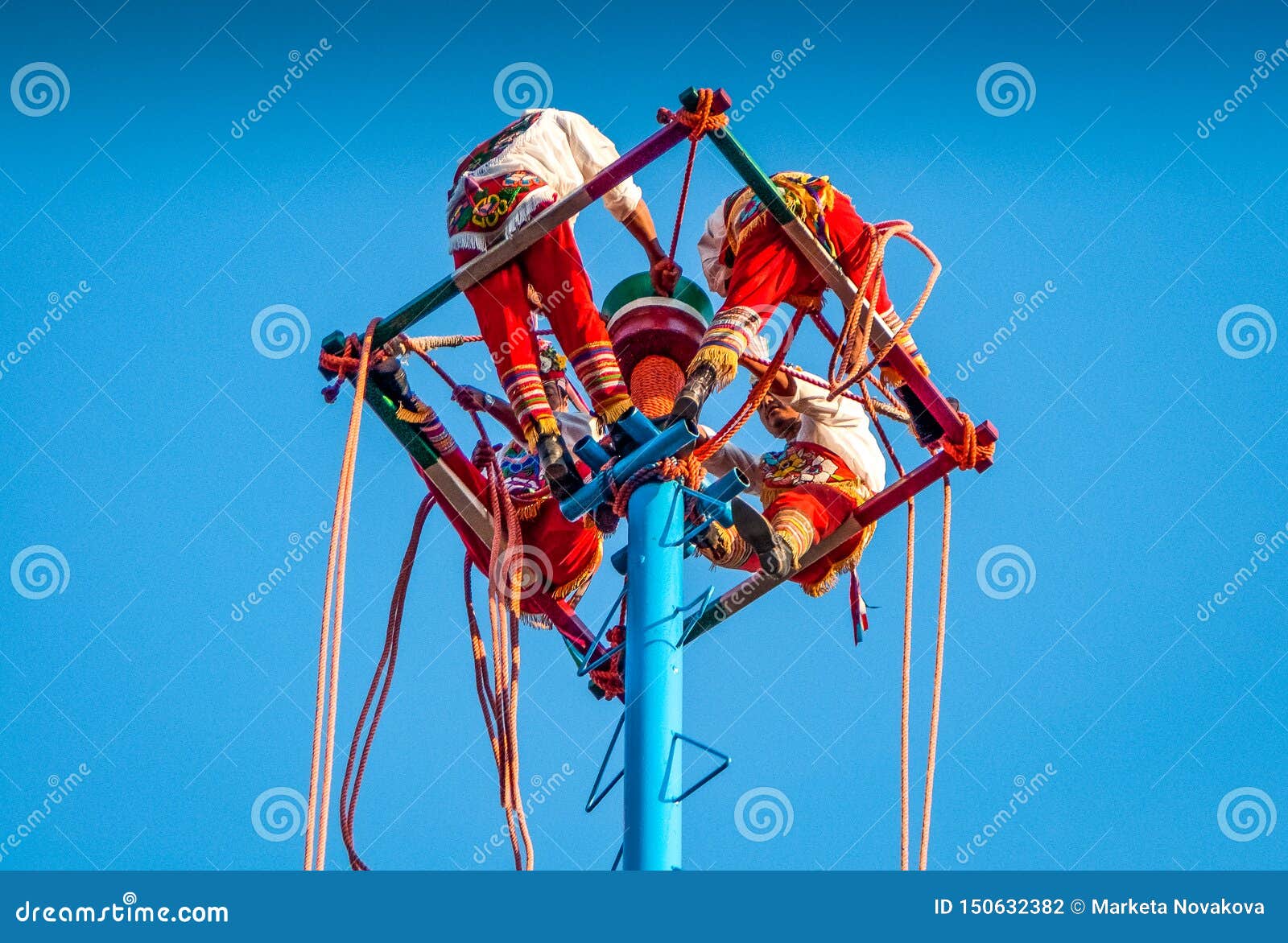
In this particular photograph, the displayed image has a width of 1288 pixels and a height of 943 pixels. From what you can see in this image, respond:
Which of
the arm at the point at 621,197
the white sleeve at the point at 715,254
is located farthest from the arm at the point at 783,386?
the arm at the point at 621,197

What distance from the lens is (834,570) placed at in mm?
12203

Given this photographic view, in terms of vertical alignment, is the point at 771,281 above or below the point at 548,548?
above

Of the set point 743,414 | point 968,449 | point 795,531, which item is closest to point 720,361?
point 743,414

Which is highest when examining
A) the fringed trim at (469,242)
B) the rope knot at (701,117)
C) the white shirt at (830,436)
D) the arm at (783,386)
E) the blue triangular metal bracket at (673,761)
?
the rope knot at (701,117)

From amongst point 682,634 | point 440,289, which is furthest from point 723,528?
point 440,289

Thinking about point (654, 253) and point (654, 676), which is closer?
point (654, 676)

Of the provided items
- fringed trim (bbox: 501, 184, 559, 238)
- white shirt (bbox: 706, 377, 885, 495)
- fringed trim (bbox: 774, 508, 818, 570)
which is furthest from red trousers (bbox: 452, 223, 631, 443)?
white shirt (bbox: 706, 377, 885, 495)

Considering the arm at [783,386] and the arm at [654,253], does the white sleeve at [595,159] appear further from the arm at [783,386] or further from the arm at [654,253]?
the arm at [783,386]

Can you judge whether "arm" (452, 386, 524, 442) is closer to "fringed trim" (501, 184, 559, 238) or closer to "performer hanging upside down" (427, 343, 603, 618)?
"performer hanging upside down" (427, 343, 603, 618)

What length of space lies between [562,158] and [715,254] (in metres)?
1.25

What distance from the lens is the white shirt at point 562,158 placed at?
1132 cm

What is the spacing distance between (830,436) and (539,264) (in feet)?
8.67

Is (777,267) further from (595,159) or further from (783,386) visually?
(783,386)
